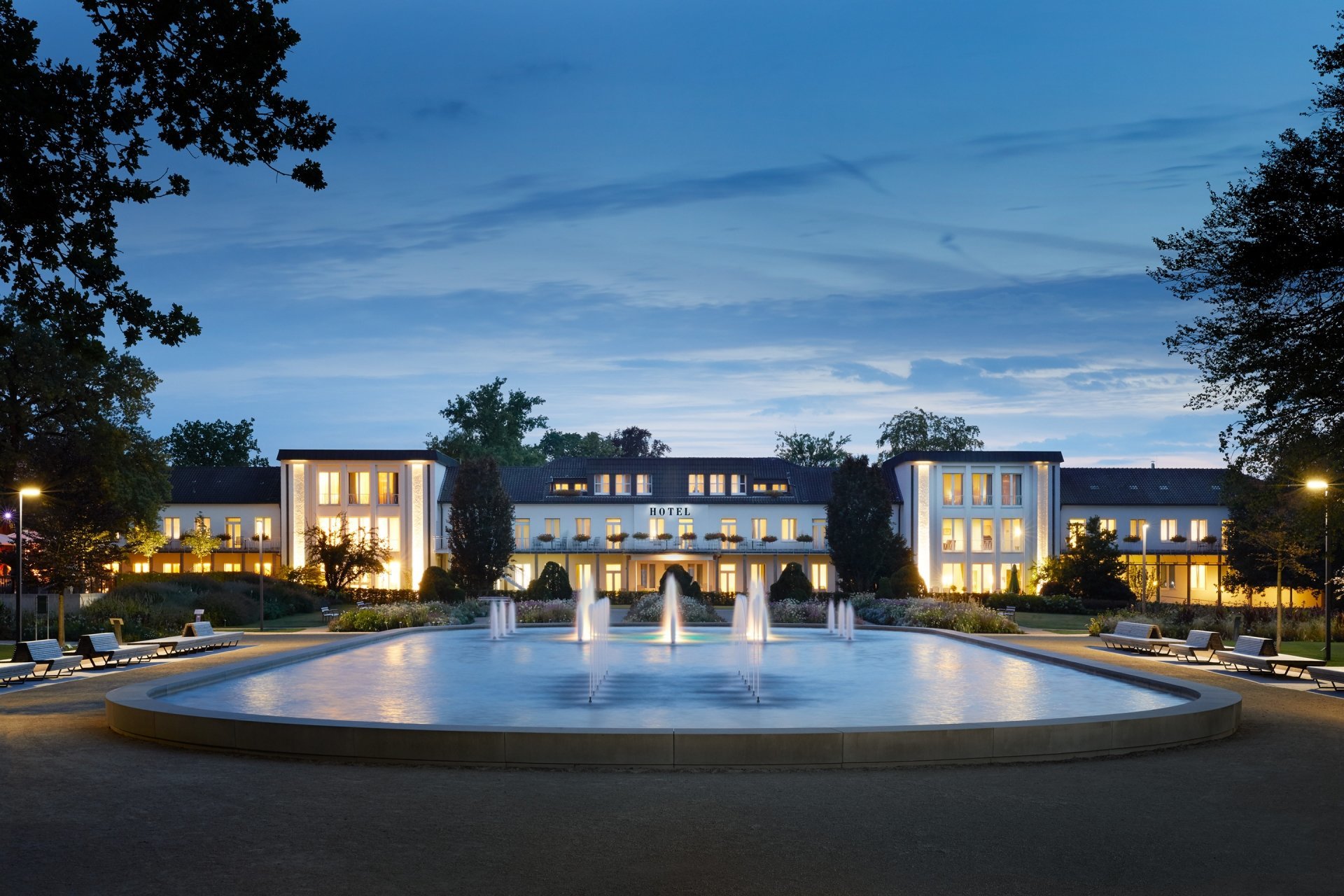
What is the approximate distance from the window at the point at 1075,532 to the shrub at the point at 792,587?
14.9 meters

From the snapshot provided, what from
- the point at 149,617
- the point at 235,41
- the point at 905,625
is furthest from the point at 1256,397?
the point at 149,617

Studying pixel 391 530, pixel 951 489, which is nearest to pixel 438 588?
pixel 391 530

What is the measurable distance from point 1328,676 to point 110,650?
22.9m

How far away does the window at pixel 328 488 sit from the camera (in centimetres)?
6494

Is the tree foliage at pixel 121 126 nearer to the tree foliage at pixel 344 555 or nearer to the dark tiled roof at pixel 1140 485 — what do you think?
the tree foliage at pixel 344 555

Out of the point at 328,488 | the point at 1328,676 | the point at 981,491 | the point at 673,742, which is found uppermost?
the point at 328,488

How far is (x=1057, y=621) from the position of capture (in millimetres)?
46906

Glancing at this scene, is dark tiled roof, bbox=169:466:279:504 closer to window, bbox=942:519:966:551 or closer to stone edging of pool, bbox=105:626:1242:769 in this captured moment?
window, bbox=942:519:966:551

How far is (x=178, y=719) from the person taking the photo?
1368 cm

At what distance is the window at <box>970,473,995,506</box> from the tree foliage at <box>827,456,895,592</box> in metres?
10.2

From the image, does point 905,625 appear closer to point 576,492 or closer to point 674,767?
point 674,767

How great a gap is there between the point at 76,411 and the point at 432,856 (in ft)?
139

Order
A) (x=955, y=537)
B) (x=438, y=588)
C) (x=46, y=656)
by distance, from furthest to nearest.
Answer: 1. (x=955, y=537)
2. (x=438, y=588)
3. (x=46, y=656)

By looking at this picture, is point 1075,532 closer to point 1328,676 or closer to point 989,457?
point 989,457
